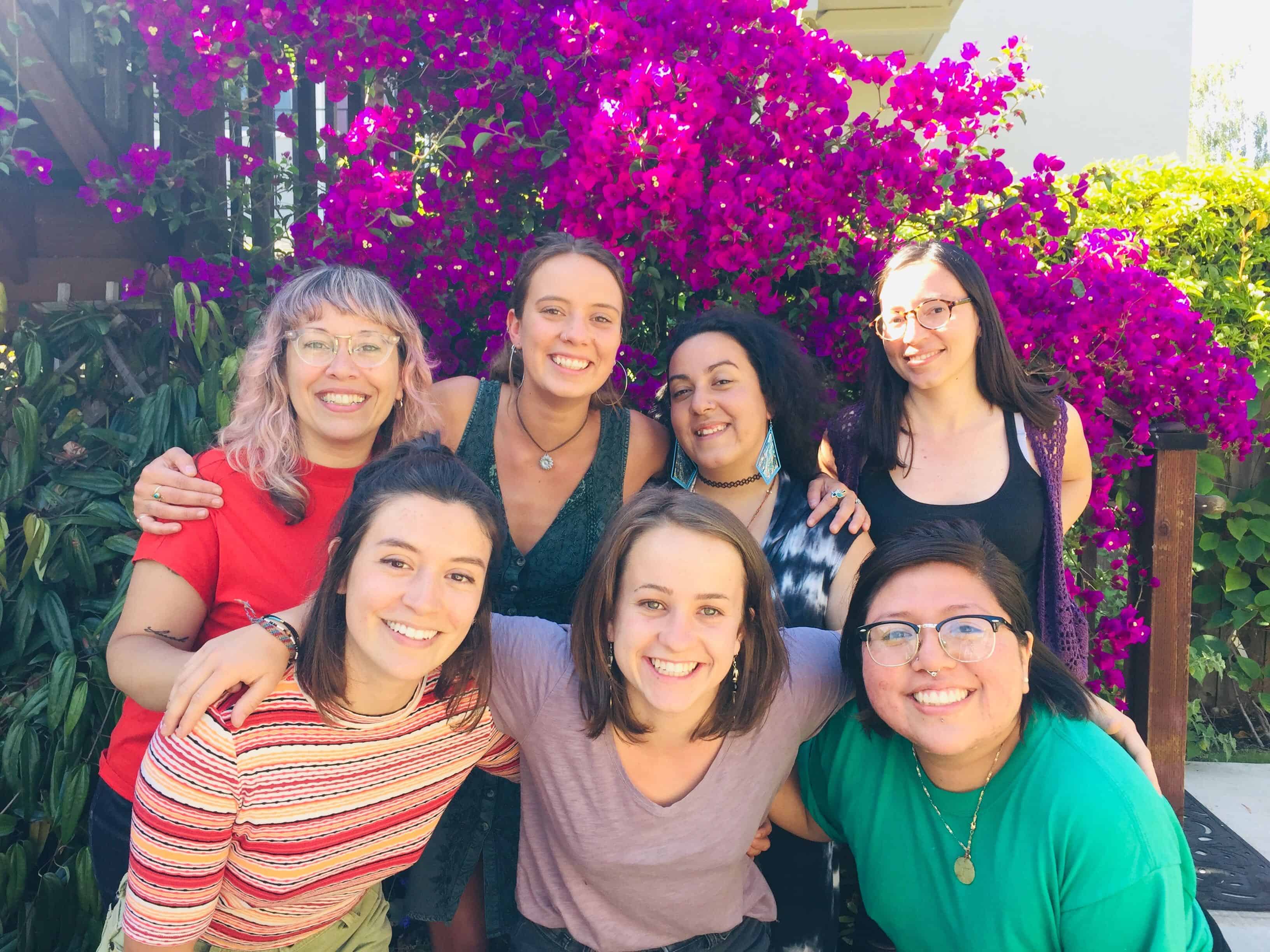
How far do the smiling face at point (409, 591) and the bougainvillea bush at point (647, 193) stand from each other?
1214 mm

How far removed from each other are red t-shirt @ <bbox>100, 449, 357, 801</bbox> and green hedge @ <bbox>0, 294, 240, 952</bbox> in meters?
0.66

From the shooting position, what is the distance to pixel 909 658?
1685mm

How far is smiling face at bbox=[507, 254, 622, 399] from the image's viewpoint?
2221 mm

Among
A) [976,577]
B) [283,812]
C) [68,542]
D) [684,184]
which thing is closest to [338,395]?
[283,812]

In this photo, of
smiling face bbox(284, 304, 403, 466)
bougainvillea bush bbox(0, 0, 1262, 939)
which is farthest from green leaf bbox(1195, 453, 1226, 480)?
A: smiling face bbox(284, 304, 403, 466)

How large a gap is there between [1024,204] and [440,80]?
6.11 feet

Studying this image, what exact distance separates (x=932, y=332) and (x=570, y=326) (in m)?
0.93

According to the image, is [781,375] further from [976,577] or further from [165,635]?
[165,635]

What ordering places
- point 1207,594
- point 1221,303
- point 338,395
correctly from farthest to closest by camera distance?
point 1207,594, point 1221,303, point 338,395

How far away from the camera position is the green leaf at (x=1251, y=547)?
4047mm

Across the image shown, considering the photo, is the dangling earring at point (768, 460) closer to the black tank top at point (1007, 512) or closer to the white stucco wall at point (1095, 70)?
the black tank top at point (1007, 512)

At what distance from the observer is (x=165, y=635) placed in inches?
72.0

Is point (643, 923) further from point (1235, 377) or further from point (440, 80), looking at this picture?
point (440, 80)

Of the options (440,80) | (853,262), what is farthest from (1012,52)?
(440,80)
